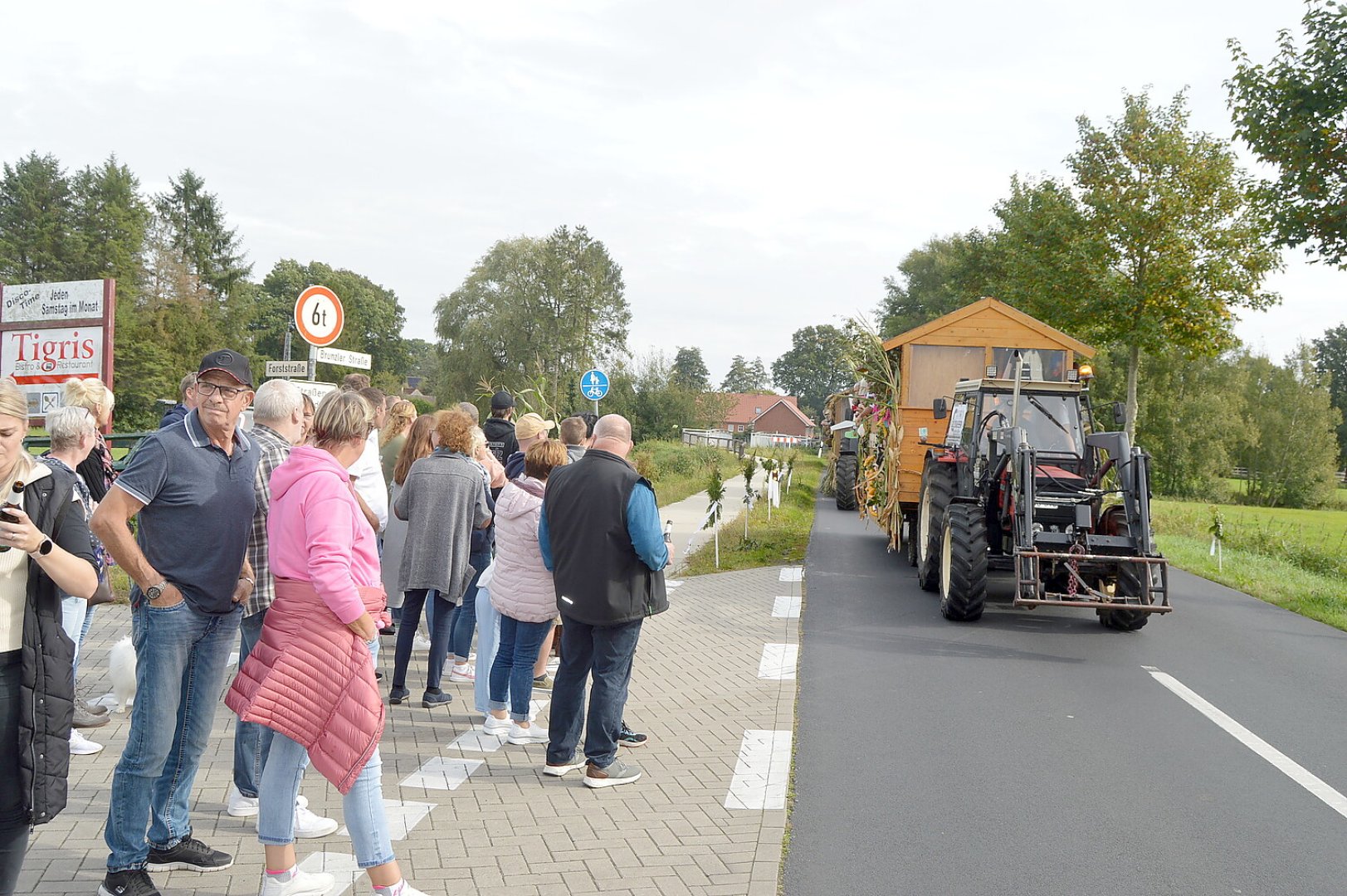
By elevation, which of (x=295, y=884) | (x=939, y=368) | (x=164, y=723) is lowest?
(x=295, y=884)

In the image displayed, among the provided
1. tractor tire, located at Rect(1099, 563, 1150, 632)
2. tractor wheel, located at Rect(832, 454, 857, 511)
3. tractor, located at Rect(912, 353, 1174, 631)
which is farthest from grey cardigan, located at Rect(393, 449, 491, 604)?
tractor wheel, located at Rect(832, 454, 857, 511)

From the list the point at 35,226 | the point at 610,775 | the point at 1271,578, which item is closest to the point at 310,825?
the point at 610,775

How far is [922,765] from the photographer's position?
589cm

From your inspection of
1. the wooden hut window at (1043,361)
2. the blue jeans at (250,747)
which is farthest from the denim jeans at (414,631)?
the wooden hut window at (1043,361)

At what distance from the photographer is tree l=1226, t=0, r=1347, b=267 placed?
1302 centimetres

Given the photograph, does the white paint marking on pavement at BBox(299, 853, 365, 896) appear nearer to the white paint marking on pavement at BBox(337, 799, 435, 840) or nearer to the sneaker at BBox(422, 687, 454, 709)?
the white paint marking on pavement at BBox(337, 799, 435, 840)

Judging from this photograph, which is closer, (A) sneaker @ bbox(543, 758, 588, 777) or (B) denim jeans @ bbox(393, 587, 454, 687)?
(A) sneaker @ bbox(543, 758, 588, 777)

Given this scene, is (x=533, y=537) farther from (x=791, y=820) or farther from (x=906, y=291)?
(x=906, y=291)

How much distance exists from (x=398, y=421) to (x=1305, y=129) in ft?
39.6

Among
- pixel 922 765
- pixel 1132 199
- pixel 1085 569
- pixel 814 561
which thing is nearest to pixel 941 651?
pixel 1085 569

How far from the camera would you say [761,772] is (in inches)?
226

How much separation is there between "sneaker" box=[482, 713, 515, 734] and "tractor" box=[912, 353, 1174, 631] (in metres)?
4.93

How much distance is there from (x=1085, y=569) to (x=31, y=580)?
905 centimetres

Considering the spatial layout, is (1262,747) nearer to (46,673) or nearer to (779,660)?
(779,660)
